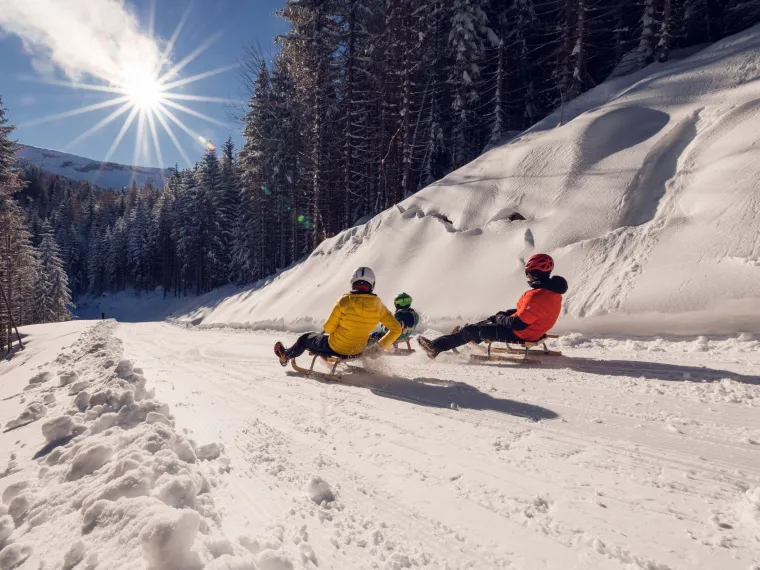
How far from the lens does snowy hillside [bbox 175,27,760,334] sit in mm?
5812

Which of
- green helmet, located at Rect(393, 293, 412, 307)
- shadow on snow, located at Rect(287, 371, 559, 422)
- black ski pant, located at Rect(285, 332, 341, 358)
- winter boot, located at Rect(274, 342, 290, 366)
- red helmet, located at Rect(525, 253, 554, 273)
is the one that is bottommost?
shadow on snow, located at Rect(287, 371, 559, 422)

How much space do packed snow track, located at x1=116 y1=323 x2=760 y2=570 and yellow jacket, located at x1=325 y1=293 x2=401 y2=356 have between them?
2.20 ft


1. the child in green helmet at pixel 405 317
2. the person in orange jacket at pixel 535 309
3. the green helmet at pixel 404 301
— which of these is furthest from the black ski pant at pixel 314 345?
the person in orange jacket at pixel 535 309

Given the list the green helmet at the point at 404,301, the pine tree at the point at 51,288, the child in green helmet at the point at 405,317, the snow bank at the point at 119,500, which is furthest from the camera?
the pine tree at the point at 51,288

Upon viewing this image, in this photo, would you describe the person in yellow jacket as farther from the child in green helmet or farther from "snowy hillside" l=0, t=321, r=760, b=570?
the child in green helmet

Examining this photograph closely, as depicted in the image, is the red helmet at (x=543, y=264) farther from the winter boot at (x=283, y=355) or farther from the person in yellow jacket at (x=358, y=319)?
the winter boot at (x=283, y=355)

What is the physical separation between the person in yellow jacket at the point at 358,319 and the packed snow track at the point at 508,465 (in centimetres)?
66

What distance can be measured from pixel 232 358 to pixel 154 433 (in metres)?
4.90

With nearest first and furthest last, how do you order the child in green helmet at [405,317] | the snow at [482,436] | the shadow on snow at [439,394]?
1. the snow at [482,436]
2. the shadow on snow at [439,394]
3. the child in green helmet at [405,317]

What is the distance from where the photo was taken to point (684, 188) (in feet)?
24.6

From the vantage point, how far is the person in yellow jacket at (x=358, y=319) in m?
4.85

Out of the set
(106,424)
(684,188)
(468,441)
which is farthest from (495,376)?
(684,188)

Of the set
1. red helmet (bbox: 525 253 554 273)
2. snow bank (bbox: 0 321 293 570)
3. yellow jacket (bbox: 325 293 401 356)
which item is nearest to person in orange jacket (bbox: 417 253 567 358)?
red helmet (bbox: 525 253 554 273)

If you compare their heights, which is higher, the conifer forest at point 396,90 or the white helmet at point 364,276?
the conifer forest at point 396,90
